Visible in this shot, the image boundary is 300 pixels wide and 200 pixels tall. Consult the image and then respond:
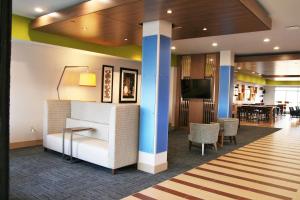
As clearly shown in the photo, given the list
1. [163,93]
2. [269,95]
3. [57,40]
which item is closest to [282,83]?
[269,95]

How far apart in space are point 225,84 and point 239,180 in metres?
5.28

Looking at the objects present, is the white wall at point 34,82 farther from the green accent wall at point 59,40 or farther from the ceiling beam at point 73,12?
the ceiling beam at point 73,12

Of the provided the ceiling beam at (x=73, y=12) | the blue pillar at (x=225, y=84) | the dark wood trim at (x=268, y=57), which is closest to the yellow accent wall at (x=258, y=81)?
the dark wood trim at (x=268, y=57)

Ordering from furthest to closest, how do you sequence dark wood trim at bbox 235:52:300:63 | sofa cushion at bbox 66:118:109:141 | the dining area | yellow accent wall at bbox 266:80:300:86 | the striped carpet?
yellow accent wall at bbox 266:80:300:86 < the dining area < dark wood trim at bbox 235:52:300:63 < sofa cushion at bbox 66:118:109:141 < the striped carpet

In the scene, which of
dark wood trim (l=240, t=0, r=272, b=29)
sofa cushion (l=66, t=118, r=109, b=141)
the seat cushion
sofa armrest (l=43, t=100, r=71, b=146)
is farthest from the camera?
sofa armrest (l=43, t=100, r=71, b=146)

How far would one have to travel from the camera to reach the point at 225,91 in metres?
8.91

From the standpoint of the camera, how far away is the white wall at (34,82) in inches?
234

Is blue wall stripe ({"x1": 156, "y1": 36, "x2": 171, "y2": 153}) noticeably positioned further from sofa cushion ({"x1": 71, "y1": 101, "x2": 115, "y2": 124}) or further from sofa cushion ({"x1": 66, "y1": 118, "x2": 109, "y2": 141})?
sofa cushion ({"x1": 66, "y1": 118, "x2": 109, "y2": 141})

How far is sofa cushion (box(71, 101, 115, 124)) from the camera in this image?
5.07 m

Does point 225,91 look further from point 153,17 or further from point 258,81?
point 258,81

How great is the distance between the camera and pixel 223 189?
3.78 metres

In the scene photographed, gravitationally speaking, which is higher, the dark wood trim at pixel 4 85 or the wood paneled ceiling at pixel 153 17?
the wood paneled ceiling at pixel 153 17

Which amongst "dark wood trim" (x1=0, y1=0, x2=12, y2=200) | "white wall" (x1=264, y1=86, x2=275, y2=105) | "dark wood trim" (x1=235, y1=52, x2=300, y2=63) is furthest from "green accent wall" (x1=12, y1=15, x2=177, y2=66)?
"white wall" (x1=264, y1=86, x2=275, y2=105)

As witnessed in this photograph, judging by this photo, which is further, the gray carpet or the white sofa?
the white sofa
